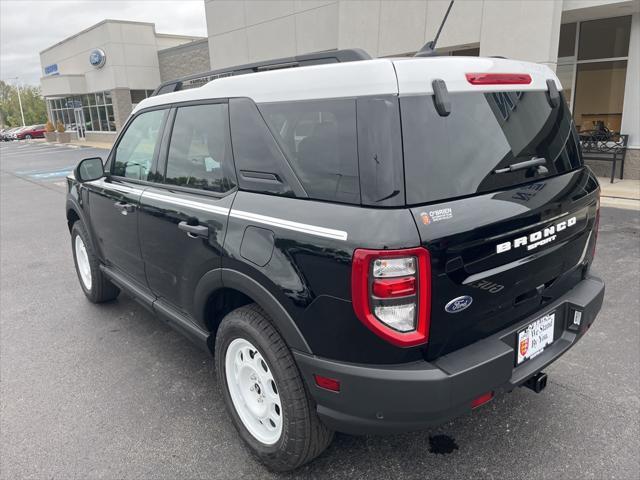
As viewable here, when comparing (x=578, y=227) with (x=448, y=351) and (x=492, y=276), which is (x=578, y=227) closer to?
(x=492, y=276)

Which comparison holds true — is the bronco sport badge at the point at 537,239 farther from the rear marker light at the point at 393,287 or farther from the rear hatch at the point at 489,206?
the rear marker light at the point at 393,287

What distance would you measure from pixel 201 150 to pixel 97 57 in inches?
1350

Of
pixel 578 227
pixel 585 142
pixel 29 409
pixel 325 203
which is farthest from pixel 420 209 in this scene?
pixel 585 142

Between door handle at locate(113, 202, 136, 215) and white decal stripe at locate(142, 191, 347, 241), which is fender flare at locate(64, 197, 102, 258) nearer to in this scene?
door handle at locate(113, 202, 136, 215)

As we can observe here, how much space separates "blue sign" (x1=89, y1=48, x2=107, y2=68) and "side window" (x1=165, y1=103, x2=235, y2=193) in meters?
33.6

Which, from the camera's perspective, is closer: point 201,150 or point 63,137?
point 201,150

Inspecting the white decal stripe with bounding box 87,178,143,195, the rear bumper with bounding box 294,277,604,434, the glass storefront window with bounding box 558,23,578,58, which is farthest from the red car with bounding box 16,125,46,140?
the rear bumper with bounding box 294,277,604,434

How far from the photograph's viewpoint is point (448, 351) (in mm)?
2041

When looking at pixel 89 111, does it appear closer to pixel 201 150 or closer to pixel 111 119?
pixel 111 119

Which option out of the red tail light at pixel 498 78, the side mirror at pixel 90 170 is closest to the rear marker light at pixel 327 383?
the red tail light at pixel 498 78

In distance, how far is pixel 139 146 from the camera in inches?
141

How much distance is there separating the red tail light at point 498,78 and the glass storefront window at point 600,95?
423 inches

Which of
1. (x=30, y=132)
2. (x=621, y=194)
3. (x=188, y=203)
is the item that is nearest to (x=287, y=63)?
(x=188, y=203)

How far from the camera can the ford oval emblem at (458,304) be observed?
6.43 feet
